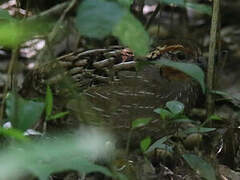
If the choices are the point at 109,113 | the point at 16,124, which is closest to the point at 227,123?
the point at 109,113

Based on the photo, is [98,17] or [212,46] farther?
[212,46]

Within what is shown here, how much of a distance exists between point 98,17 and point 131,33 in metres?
0.16

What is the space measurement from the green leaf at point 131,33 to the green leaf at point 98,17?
113mm

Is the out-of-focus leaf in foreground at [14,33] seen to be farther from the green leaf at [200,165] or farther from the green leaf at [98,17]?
the green leaf at [200,165]

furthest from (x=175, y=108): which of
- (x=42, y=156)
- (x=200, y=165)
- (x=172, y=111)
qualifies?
(x=42, y=156)

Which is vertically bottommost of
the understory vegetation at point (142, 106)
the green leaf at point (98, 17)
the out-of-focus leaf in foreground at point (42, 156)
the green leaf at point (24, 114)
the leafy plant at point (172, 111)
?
the understory vegetation at point (142, 106)

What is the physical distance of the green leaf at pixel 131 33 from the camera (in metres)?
1.36

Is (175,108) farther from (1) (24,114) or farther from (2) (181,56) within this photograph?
(2) (181,56)

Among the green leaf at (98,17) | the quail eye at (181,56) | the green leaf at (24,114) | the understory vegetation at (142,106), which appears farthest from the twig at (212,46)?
the green leaf at (98,17)

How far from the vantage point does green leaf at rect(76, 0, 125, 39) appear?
1209mm

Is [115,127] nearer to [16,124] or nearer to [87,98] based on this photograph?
[87,98]

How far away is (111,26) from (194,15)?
4.28 m

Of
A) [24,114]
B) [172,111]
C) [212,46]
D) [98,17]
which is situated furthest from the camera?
[212,46]

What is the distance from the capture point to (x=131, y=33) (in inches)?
54.0
